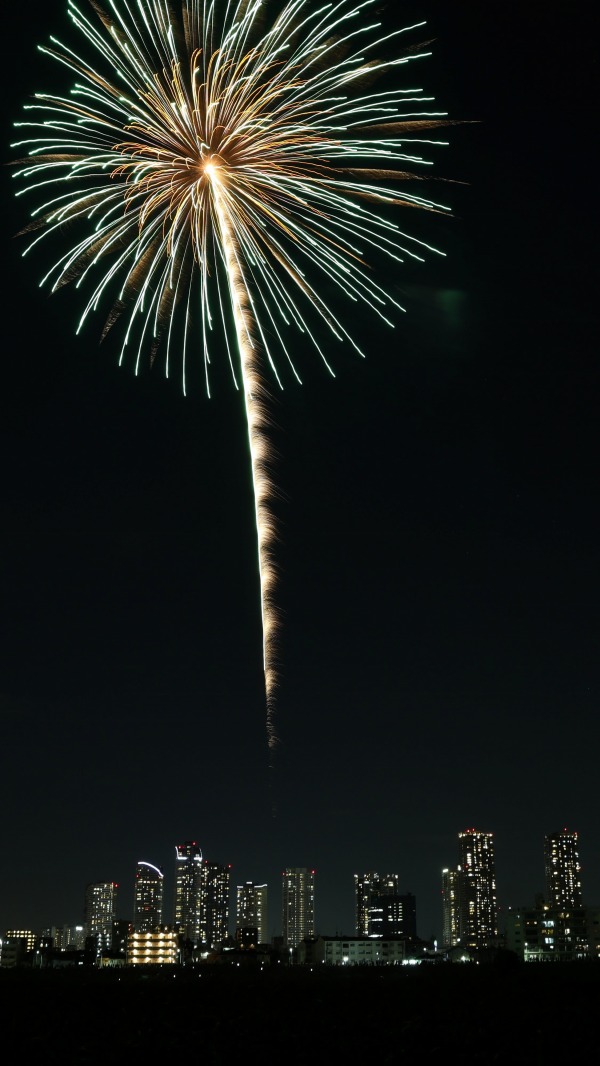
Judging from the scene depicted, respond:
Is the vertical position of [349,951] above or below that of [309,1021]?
below

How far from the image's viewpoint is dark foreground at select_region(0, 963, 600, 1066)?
30.4m

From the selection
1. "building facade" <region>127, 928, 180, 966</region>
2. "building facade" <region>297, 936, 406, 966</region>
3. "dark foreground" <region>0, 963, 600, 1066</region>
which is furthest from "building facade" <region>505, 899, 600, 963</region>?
"dark foreground" <region>0, 963, 600, 1066</region>

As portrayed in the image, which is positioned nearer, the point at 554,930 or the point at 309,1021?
the point at 309,1021

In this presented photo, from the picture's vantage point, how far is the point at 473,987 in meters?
53.5

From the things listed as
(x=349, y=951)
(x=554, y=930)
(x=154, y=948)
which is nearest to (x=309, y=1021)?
(x=154, y=948)

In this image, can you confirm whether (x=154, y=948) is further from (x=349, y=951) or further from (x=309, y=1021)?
(x=309, y=1021)

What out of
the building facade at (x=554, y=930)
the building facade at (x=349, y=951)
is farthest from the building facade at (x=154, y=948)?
the building facade at (x=554, y=930)

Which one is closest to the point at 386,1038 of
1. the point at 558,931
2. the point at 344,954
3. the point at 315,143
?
the point at 315,143

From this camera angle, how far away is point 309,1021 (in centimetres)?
3972

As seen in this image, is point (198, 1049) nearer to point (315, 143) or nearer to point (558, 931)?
point (315, 143)

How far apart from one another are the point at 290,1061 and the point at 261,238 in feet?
75.4

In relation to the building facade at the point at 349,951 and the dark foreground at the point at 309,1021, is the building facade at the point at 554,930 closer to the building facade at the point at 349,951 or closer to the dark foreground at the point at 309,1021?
the building facade at the point at 349,951

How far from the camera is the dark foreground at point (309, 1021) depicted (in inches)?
1198

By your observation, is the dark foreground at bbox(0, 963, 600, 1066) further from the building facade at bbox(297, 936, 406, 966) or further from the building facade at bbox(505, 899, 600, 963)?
the building facade at bbox(505, 899, 600, 963)
